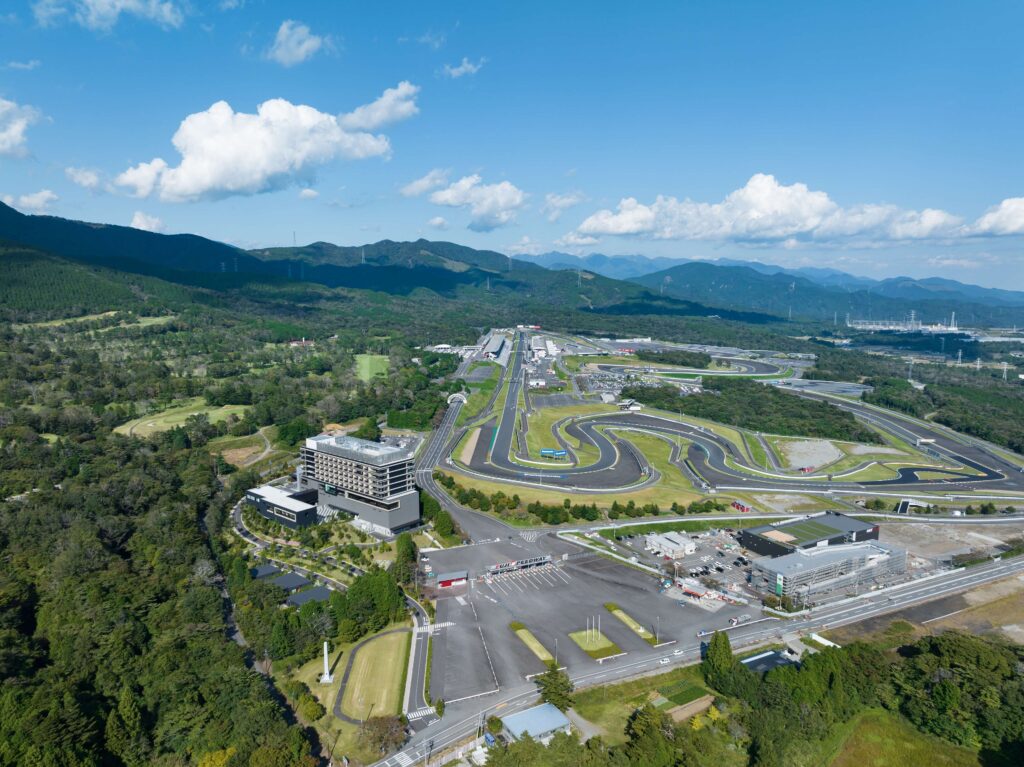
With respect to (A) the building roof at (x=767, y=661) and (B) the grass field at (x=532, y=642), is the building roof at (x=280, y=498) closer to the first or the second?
(B) the grass field at (x=532, y=642)

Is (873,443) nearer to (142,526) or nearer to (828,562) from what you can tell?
(828,562)

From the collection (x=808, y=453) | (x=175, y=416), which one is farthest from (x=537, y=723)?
(x=175, y=416)

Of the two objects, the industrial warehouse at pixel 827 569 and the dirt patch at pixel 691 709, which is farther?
the industrial warehouse at pixel 827 569

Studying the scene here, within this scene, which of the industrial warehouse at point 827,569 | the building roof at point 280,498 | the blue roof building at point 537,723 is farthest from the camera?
the building roof at point 280,498

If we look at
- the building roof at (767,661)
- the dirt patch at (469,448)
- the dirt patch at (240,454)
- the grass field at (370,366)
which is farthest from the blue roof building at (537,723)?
the grass field at (370,366)

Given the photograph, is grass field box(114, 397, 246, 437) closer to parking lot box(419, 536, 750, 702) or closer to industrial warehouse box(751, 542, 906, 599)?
parking lot box(419, 536, 750, 702)

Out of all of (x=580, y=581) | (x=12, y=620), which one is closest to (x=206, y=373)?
(x=12, y=620)
